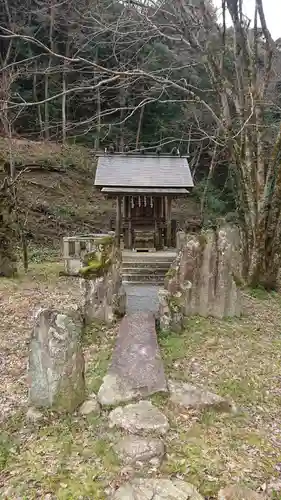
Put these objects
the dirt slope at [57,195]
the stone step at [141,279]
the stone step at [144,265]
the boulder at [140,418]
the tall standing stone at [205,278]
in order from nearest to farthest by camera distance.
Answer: the boulder at [140,418], the tall standing stone at [205,278], the stone step at [141,279], the stone step at [144,265], the dirt slope at [57,195]

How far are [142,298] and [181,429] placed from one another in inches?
188

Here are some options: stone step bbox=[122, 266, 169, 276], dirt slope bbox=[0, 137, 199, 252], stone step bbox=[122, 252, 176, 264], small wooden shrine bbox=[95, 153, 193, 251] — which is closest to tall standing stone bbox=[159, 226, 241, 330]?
stone step bbox=[122, 266, 169, 276]

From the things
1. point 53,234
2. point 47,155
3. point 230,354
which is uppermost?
point 47,155

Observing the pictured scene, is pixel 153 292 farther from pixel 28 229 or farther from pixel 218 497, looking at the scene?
pixel 28 229

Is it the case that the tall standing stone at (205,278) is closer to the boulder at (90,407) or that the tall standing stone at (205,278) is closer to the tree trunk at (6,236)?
the boulder at (90,407)

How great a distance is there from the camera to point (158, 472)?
3338 mm

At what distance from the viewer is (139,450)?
140 inches

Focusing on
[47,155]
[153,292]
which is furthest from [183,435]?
[47,155]

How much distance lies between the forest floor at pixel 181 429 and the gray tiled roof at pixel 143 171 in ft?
23.4

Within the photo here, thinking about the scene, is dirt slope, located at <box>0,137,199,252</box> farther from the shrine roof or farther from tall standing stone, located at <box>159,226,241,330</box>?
tall standing stone, located at <box>159,226,241,330</box>

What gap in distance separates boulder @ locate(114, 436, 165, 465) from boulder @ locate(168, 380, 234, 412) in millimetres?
768

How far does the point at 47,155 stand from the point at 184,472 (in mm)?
21724

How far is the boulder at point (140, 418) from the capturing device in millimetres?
3869

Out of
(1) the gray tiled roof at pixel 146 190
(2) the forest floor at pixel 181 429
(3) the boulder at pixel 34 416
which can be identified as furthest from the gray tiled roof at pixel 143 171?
(3) the boulder at pixel 34 416
